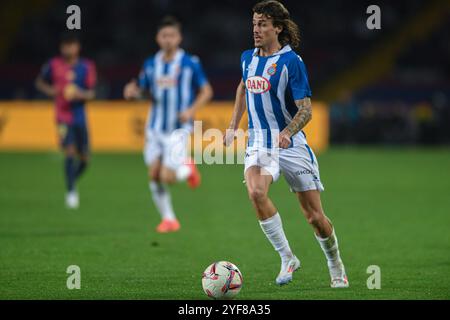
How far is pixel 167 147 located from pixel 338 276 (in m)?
4.32

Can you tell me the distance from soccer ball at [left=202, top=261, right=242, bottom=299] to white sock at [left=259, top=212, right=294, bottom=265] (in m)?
0.58

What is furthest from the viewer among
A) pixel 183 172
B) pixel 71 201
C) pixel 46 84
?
pixel 46 84

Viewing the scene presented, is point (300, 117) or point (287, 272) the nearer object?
point (300, 117)

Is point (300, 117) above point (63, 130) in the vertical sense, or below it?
above

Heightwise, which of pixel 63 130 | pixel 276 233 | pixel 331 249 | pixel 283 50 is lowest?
pixel 331 249

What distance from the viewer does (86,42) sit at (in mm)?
31719

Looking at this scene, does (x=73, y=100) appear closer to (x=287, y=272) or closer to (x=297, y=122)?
(x=287, y=272)

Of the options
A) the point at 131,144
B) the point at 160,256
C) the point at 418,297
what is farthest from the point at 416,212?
the point at 131,144

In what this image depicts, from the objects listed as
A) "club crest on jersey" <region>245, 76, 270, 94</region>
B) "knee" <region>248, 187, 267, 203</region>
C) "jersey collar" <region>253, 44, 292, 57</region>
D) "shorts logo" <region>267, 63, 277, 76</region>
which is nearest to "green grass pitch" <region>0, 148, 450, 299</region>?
"knee" <region>248, 187, 267, 203</region>

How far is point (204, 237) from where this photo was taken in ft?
35.2

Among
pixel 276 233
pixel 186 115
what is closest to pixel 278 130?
pixel 276 233

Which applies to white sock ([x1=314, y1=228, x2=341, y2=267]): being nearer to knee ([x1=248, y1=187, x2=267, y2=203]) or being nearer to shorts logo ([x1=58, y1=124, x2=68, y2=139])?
knee ([x1=248, y1=187, x2=267, y2=203])
